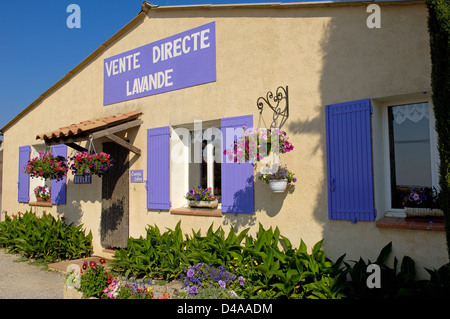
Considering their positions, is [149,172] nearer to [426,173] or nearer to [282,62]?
[282,62]

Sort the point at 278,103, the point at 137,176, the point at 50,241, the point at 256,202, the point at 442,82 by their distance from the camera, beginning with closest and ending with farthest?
the point at 442,82 → the point at 278,103 → the point at 256,202 → the point at 137,176 → the point at 50,241

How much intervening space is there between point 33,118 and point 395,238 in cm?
909

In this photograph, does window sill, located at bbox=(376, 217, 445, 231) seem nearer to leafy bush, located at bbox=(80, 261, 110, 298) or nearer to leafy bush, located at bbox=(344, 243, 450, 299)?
leafy bush, located at bbox=(344, 243, 450, 299)

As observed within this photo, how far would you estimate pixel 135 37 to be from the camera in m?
7.00

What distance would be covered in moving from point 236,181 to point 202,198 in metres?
0.79

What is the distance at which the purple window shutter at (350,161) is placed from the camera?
4113 mm

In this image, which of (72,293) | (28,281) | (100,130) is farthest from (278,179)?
(28,281)

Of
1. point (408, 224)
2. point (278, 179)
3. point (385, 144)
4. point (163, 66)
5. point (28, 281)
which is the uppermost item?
point (163, 66)

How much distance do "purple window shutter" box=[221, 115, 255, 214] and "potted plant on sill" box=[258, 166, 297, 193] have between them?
43 centimetres

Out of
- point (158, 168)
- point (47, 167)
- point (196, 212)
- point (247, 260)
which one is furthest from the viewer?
point (47, 167)

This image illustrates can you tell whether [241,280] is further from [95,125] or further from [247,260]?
[95,125]

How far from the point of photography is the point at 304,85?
15.5 ft

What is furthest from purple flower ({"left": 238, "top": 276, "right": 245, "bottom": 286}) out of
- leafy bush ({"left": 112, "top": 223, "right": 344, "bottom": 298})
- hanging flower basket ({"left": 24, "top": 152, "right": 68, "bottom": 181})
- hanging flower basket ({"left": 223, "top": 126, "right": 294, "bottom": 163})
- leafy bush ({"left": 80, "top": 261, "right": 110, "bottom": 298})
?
hanging flower basket ({"left": 24, "top": 152, "right": 68, "bottom": 181})

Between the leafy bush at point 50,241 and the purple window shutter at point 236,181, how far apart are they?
3.60 metres
